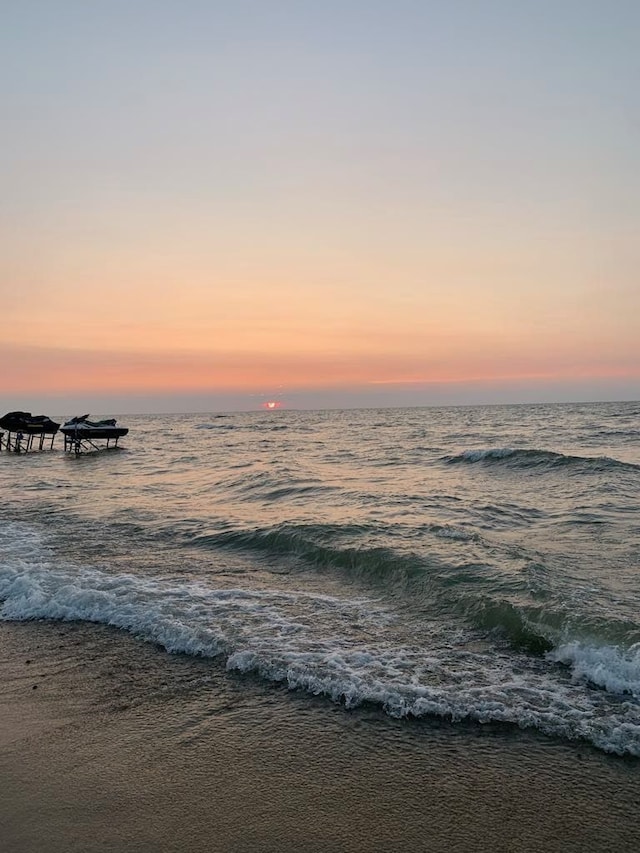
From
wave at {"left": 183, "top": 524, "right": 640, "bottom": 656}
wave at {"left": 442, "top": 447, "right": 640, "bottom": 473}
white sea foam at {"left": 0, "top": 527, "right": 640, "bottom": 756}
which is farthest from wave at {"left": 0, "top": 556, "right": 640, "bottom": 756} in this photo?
wave at {"left": 442, "top": 447, "right": 640, "bottom": 473}

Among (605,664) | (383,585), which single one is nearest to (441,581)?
(383,585)

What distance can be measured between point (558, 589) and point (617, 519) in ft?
18.2

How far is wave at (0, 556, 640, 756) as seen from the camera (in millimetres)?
5047

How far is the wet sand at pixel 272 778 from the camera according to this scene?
11.4ft

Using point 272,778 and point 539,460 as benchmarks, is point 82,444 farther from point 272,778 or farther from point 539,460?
point 272,778

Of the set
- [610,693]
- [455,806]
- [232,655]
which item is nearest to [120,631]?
[232,655]

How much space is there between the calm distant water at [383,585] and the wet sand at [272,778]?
48 cm

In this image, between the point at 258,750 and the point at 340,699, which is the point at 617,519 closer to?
the point at 340,699

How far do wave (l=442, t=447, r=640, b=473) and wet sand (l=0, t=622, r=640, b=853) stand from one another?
18.6 meters

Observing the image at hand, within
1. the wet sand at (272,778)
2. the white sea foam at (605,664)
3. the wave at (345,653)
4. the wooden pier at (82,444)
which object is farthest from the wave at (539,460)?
the wooden pier at (82,444)

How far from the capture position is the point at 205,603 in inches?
322

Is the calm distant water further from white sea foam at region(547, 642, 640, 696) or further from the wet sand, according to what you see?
the wet sand

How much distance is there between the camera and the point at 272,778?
4066mm

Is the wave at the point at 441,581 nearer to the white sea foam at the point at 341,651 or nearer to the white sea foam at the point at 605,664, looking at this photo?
the white sea foam at the point at 605,664
